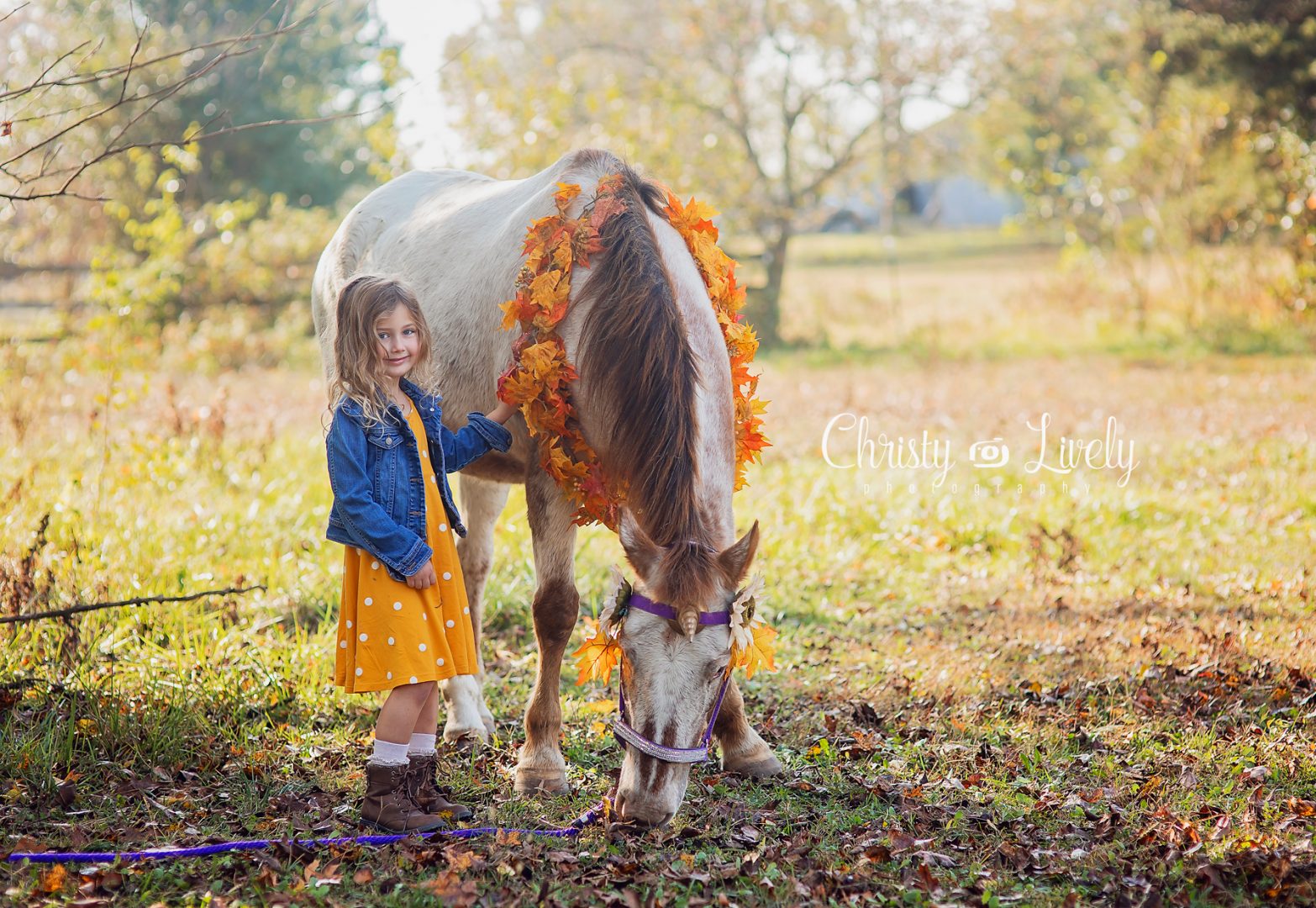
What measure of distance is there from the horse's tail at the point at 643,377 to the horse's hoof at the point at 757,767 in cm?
111

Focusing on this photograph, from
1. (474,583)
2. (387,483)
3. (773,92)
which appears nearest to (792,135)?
(773,92)

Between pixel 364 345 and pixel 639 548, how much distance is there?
1118 millimetres

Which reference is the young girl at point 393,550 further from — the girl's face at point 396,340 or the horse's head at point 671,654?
the horse's head at point 671,654

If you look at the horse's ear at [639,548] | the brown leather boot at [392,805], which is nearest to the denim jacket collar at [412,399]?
the horse's ear at [639,548]

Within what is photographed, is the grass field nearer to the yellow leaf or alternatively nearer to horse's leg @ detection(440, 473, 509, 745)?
horse's leg @ detection(440, 473, 509, 745)

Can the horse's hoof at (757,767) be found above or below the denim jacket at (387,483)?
below

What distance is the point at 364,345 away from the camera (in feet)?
10.8

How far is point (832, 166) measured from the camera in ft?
53.8

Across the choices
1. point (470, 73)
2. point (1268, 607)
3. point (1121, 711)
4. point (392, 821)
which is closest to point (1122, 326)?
point (470, 73)

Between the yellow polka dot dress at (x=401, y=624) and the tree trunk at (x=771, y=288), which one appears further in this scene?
the tree trunk at (x=771, y=288)

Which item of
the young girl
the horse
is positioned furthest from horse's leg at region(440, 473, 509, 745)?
the young girl

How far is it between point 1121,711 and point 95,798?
3.69 m

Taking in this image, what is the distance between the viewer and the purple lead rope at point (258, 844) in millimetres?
2943

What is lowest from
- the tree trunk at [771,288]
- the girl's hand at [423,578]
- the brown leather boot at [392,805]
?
the brown leather boot at [392,805]
